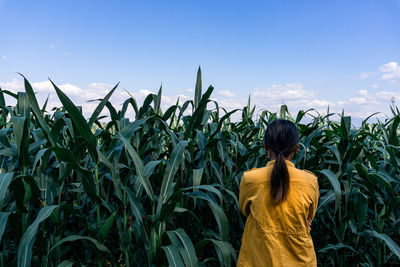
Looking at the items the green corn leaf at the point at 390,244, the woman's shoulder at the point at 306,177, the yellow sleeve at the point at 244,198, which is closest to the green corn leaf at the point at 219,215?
the yellow sleeve at the point at 244,198

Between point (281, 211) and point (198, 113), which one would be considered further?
point (198, 113)

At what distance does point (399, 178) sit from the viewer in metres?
1.81

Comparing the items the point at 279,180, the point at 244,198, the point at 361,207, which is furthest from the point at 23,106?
the point at 361,207

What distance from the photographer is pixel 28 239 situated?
1110 mm

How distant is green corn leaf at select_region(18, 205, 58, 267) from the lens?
1120 millimetres

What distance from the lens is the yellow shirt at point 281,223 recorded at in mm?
1281

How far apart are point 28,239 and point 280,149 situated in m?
0.99

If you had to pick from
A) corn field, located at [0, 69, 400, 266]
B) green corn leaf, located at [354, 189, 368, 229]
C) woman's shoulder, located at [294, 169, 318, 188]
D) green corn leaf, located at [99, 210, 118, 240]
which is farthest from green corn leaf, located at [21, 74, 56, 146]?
green corn leaf, located at [354, 189, 368, 229]

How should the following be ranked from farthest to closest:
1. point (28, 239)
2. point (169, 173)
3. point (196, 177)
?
point (196, 177) → point (169, 173) → point (28, 239)

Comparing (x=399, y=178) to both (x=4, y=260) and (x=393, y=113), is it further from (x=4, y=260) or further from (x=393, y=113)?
(x=4, y=260)

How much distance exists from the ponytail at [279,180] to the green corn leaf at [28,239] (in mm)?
832

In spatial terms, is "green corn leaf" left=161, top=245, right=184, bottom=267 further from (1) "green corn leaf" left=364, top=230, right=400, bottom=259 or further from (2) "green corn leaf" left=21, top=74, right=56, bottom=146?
(1) "green corn leaf" left=364, top=230, right=400, bottom=259

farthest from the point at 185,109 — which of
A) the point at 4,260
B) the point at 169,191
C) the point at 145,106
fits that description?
the point at 4,260

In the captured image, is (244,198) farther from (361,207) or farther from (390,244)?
(390,244)
